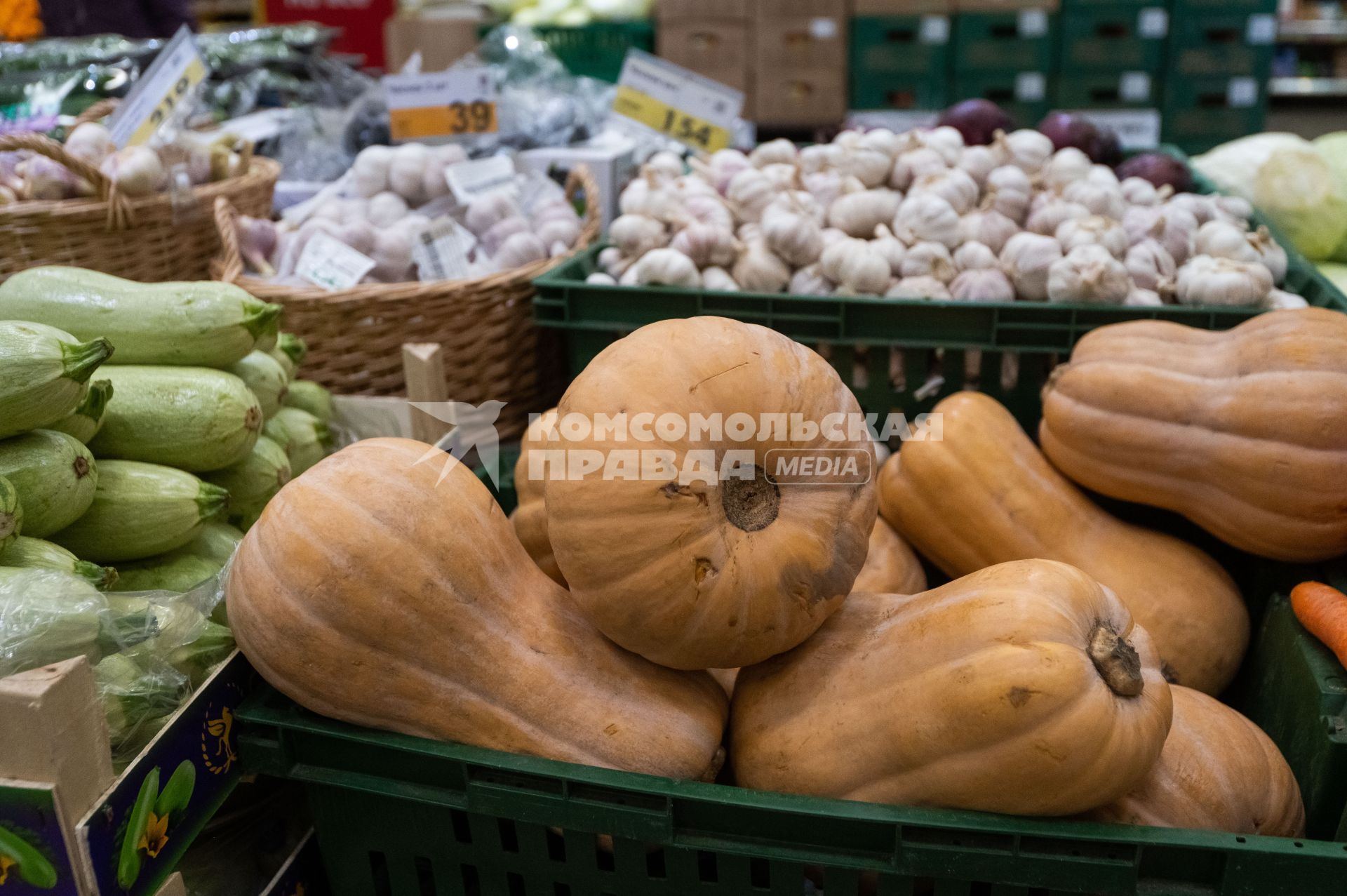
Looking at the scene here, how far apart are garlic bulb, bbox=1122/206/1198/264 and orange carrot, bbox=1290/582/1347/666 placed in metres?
0.81

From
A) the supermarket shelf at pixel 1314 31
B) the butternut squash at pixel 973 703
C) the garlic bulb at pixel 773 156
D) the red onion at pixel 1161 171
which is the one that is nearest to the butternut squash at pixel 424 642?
the butternut squash at pixel 973 703

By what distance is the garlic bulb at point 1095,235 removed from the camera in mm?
1753

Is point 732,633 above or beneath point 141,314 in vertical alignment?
beneath

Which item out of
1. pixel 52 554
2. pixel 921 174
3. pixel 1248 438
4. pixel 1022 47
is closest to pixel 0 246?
pixel 52 554

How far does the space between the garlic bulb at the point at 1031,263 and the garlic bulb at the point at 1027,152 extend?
523mm

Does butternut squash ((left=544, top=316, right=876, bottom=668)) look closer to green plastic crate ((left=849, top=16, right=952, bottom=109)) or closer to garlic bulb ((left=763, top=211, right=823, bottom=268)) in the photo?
garlic bulb ((left=763, top=211, right=823, bottom=268))

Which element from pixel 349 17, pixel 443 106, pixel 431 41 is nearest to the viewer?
pixel 443 106

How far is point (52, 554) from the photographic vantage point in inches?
42.9

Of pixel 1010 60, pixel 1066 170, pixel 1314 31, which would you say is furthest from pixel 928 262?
pixel 1314 31

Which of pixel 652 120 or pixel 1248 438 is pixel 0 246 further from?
pixel 1248 438

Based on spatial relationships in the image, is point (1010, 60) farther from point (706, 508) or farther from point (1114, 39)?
point (706, 508)

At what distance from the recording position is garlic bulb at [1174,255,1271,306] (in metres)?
1.60

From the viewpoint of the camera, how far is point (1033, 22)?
13.7 feet

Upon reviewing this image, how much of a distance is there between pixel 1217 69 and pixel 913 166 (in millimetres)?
2954
